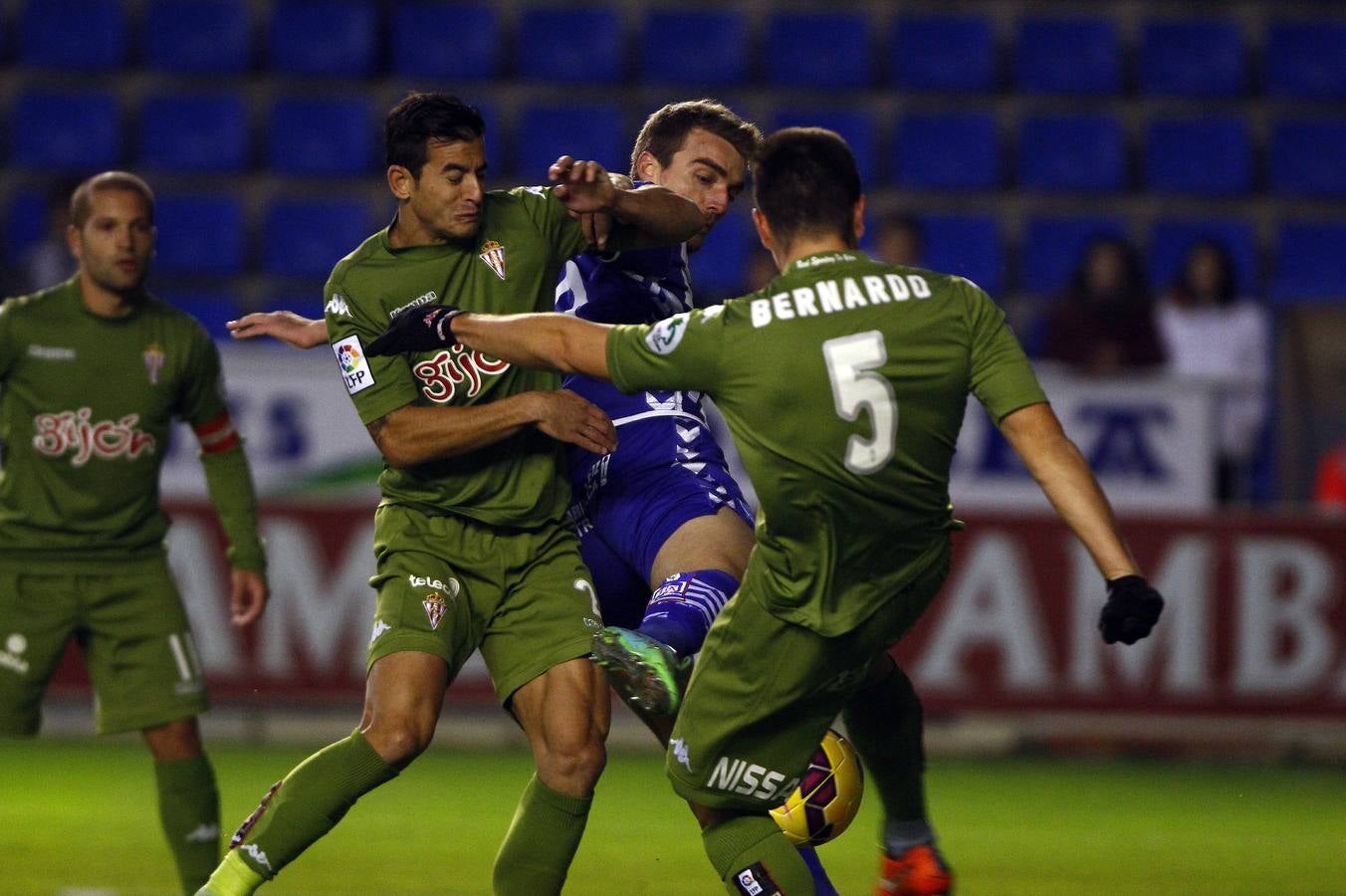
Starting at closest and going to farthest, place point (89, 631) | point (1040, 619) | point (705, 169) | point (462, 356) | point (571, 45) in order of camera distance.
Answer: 1. point (462, 356)
2. point (705, 169)
3. point (89, 631)
4. point (1040, 619)
5. point (571, 45)

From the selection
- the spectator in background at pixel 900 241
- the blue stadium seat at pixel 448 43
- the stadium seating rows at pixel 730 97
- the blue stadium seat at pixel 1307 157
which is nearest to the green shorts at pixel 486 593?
the spectator in background at pixel 900 241

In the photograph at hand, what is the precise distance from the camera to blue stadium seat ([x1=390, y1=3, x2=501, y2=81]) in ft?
43.8

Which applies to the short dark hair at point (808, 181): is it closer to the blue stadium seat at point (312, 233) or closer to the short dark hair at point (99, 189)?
the short dark hair at point (99, 189)

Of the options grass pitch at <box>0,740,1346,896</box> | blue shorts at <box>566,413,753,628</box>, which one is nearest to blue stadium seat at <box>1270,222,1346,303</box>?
grass pitch at <box>0,740,1346,896</box>

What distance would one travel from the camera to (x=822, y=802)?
5.52m

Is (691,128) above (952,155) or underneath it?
above

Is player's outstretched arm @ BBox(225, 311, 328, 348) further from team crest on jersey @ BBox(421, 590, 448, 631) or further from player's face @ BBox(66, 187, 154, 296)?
team crest on jersey @ BBox(421, 590, 448, 631)

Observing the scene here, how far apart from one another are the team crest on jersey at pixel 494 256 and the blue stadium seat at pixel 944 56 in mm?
8568

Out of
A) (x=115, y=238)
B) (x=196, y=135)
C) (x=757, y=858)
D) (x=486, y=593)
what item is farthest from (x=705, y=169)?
(x=196, y=135)

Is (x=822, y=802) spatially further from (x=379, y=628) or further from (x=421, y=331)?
(x=421, y=331)

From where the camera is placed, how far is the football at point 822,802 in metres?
5.50

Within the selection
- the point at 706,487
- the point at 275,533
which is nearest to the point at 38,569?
the point at 706,487

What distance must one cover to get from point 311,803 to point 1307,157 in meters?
10.1

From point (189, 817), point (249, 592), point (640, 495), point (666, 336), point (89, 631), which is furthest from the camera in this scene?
point (249, 592)
